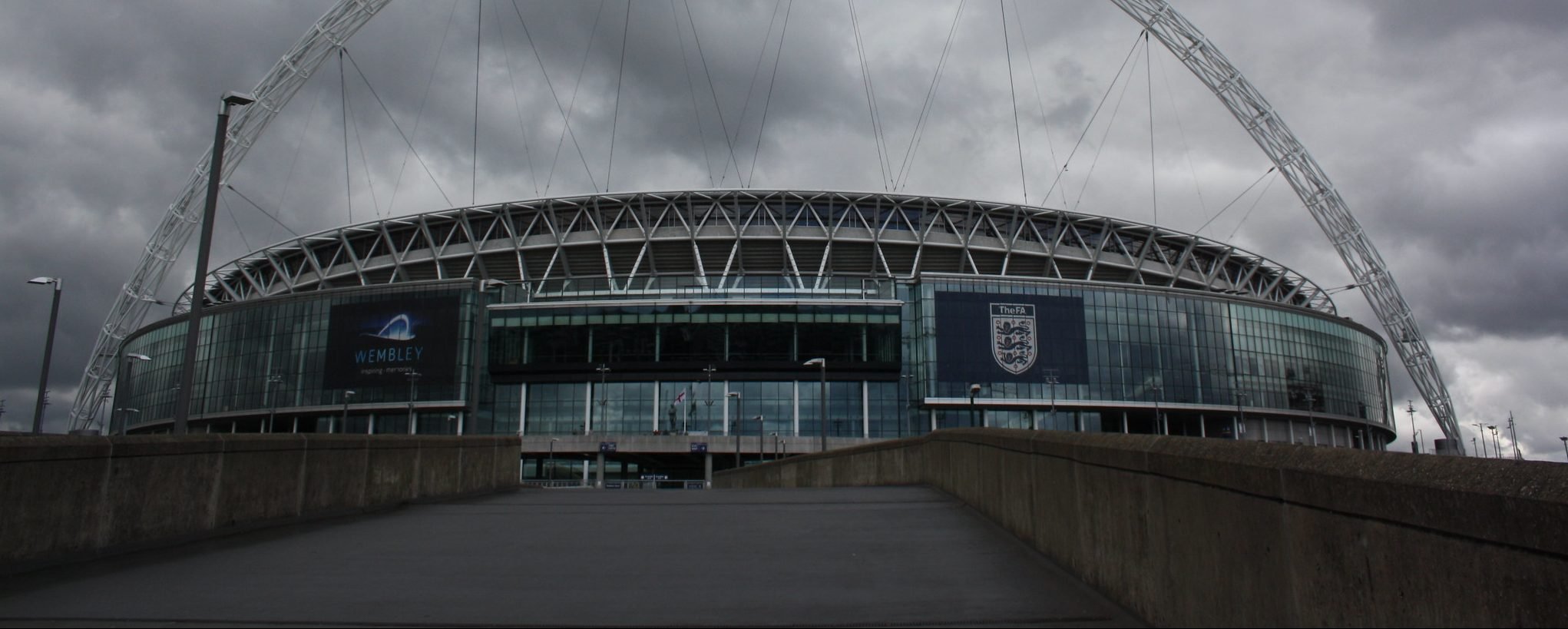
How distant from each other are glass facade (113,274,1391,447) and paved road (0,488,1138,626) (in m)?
62.5

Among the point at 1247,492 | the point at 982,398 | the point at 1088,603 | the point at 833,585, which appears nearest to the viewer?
the point at 1247,492

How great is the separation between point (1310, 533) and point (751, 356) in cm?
7399

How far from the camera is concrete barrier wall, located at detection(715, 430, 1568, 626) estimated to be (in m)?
3.20

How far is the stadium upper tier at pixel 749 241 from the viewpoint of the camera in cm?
9200

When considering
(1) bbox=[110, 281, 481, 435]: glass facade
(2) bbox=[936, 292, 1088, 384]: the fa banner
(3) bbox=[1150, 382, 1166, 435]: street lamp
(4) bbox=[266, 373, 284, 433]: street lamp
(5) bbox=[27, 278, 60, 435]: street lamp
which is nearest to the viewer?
(5) bbox=[27, 278, 60, 435]: street lamp

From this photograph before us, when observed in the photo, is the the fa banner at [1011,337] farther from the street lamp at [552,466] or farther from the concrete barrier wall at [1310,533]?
the concrete barrier wall at [1310,533]

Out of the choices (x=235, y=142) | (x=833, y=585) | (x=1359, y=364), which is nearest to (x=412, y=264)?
(x=235, y=142)

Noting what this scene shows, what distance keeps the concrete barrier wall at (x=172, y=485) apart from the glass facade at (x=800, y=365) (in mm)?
59021

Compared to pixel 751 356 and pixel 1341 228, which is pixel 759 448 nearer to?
pixel 751 356

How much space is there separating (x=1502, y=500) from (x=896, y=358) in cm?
7537

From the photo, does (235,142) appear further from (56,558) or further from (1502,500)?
(1502,500)

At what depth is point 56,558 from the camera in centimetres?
980

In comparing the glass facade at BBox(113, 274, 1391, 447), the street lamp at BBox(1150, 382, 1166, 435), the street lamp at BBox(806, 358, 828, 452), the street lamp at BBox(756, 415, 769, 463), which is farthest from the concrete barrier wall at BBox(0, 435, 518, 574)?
the street lamp at BBox(1150, 382, 1166, 435)

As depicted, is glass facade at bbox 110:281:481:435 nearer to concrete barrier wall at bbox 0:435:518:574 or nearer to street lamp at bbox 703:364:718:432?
street lamp at bbox 703:364:718:432
